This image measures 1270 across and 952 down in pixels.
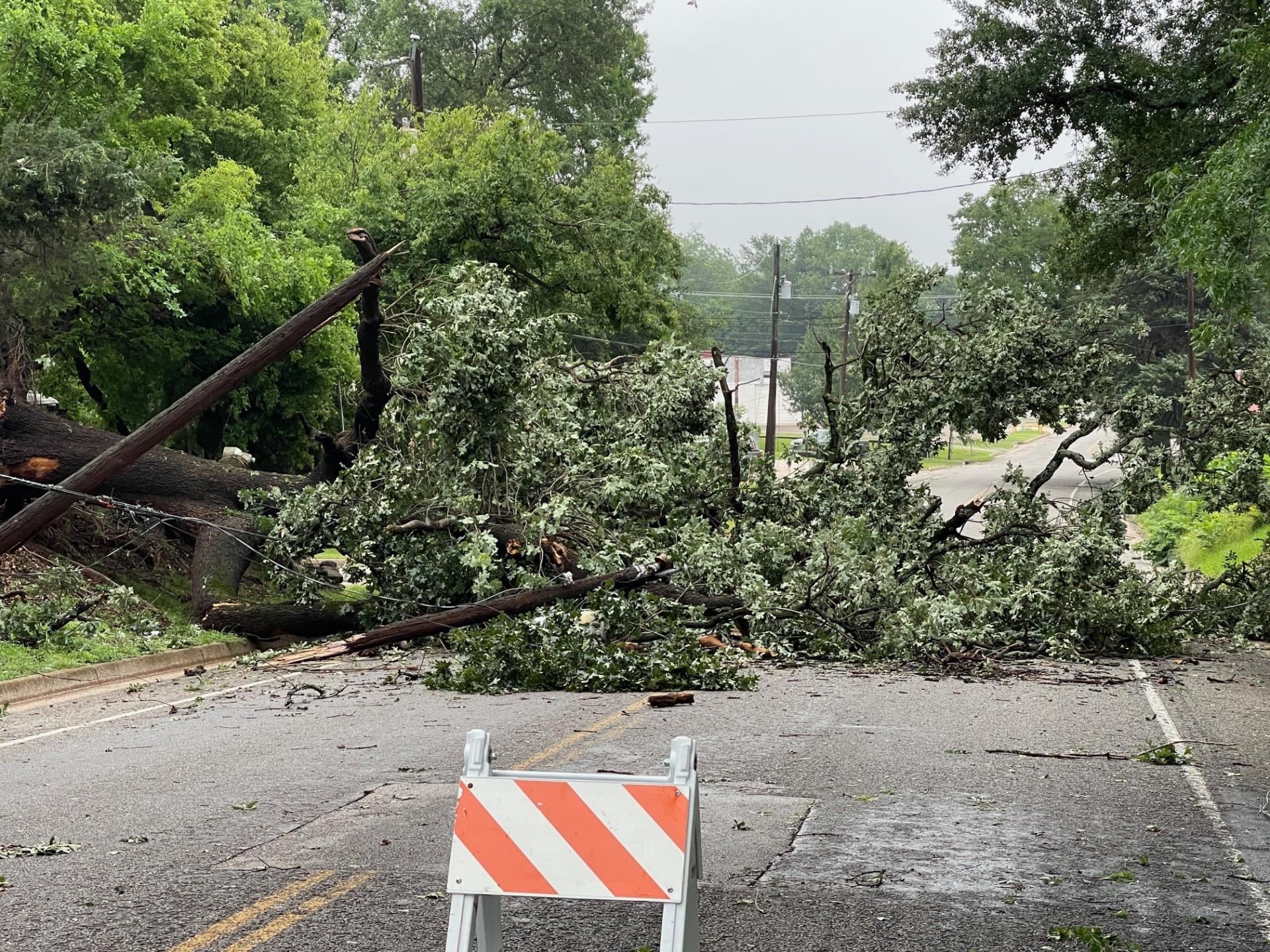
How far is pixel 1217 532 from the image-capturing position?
96.7 feet

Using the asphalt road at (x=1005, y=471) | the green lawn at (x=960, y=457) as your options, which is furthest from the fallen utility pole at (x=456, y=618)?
the green lawn at (x=960, y=457)

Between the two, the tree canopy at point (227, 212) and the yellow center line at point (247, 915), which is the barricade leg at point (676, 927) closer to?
the yellow center line at point (247, 915)

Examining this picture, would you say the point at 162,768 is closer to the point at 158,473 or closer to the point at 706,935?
the point at 706,935

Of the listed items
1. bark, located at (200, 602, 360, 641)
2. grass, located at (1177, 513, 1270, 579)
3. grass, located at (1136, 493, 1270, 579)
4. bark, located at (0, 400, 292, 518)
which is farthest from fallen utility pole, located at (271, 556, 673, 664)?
grass, located at (1177, 513, 1270, 579)

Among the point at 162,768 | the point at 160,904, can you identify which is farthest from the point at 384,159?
the point at 160,904

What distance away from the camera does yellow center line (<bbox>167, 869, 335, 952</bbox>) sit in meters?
4.85

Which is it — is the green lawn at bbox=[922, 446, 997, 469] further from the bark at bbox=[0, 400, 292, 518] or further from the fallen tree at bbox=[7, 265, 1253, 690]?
the bark at bbox=[0, 400, 292, 518]

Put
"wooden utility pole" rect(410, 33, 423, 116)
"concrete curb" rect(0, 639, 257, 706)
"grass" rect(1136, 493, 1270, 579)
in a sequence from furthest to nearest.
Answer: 1. "wooden utility pole" rect(410, 33, 423, 116)
2. "grass" rect(1136, 493, 1270, 579)
3. "concrete curb" rect(0, 639, 257, 706)

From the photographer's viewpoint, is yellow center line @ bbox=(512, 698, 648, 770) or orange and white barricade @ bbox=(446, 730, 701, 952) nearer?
orange and white barricade @ bbox=(446, 730, 701, 952)

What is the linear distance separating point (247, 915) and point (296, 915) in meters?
0.19

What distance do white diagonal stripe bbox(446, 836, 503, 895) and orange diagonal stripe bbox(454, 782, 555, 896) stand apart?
0.04 ft

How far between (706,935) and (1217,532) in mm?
27434

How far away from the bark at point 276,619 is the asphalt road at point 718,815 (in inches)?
135

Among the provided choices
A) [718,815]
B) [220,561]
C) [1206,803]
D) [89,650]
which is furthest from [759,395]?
[718,815]
